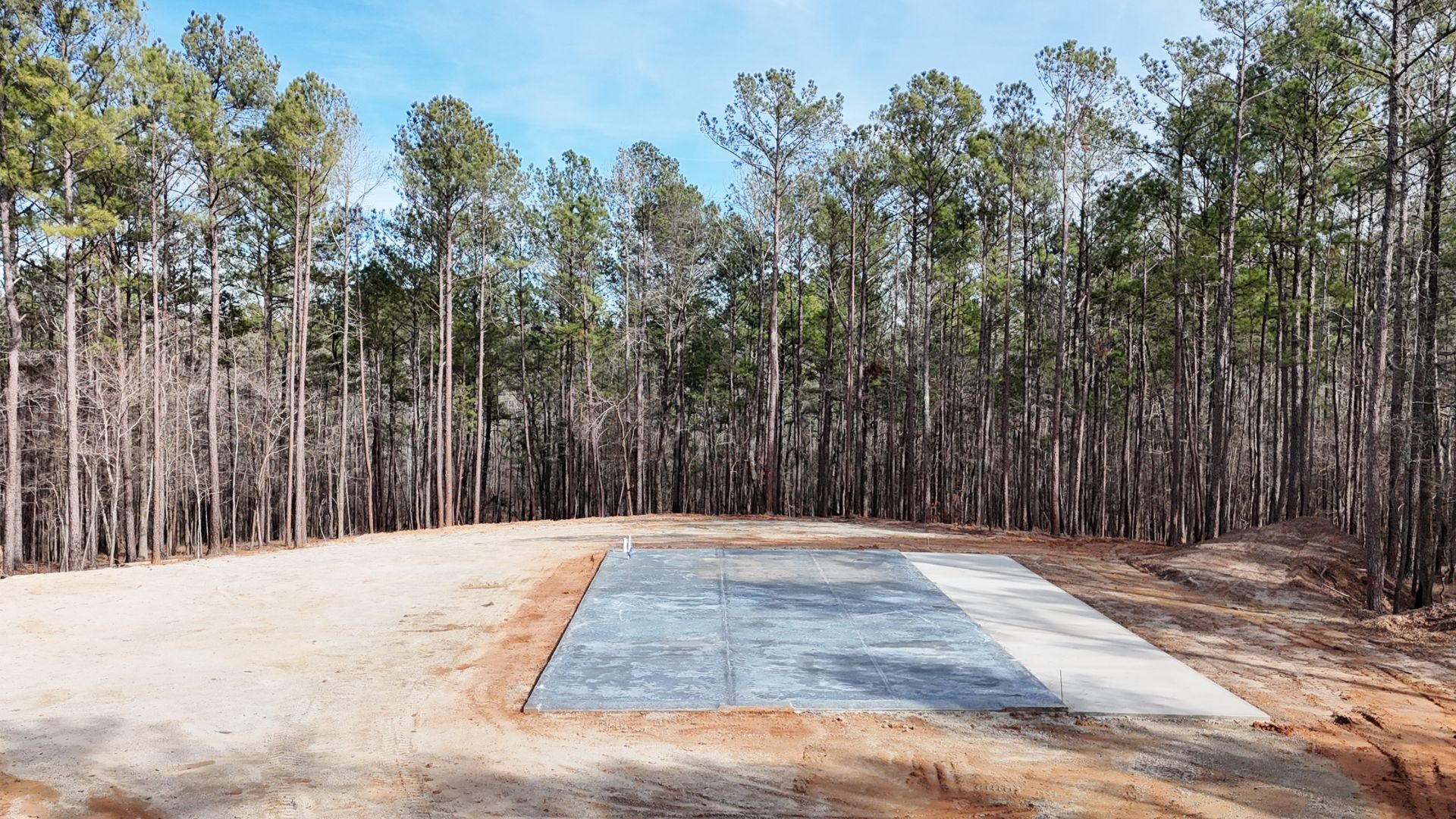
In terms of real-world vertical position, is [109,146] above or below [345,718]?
above

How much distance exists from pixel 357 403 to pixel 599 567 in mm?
26462

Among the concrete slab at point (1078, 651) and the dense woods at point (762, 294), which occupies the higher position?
the dense woods at point (762, 294)

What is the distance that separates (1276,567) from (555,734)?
34.7 feet

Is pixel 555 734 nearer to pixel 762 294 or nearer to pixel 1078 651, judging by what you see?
pixel 1078 651

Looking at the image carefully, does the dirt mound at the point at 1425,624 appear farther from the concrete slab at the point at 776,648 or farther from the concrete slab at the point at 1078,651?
the concrete slab at the point at 776,648

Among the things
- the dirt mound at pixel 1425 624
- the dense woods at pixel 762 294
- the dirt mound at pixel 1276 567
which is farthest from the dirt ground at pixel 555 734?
the dense woods at pixel 762 294

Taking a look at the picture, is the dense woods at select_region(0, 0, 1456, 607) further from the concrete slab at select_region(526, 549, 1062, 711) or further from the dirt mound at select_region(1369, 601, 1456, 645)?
the concrete slab at select_region(526, 549, 1062, 711)

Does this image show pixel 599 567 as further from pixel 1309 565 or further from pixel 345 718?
pixel 1309 565

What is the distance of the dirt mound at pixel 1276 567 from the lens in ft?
34.1

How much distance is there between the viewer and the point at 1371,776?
5090mm

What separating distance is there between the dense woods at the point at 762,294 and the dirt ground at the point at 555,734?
13.7 feet

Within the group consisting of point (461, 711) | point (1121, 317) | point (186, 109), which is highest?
point (186, 109)

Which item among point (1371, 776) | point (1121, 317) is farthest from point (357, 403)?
point (1371, 776)

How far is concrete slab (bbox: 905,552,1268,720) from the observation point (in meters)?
6.34
